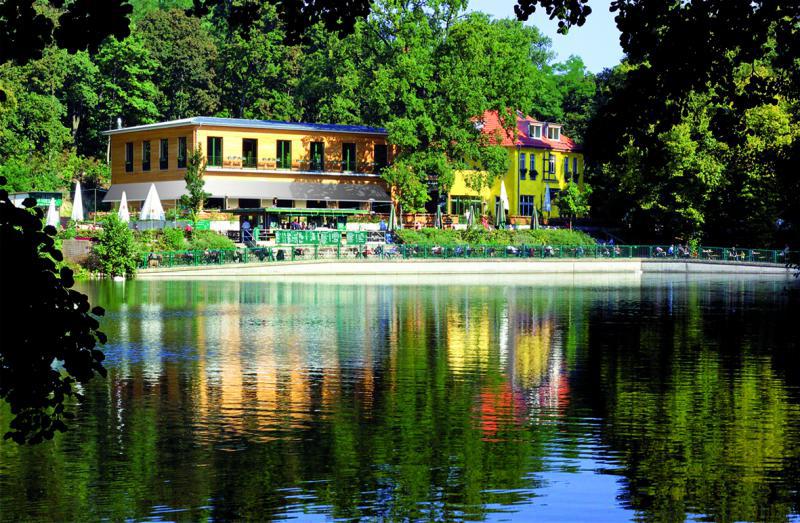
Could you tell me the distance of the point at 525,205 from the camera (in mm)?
102750

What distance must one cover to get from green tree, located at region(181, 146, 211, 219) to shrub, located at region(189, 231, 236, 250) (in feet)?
10.4

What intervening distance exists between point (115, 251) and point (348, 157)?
3000 cm

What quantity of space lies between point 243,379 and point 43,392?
18211 mm

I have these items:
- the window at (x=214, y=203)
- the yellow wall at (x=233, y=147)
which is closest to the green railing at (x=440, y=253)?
the window at (x=214, y=203)

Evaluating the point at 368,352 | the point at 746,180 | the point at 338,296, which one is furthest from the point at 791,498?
the point at 746,180

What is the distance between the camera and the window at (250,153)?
86750 millimetres

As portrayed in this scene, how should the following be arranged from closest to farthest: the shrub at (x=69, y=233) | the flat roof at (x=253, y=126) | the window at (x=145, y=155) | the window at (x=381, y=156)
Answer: the shrub at (x=69, y=233) → the flat roof at (x=253, y=126) → the window at (x=145, y=155) → the window at (x=381, y=156)

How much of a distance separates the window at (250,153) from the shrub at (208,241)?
45.1 ft

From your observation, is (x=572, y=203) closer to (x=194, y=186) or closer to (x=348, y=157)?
(x=348, y=157)

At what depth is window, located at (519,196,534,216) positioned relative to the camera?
336 ft

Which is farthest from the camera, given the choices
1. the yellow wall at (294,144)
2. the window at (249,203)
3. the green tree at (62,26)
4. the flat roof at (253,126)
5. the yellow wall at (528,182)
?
the yellow wall at (528,182)

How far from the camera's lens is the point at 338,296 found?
57.3 m

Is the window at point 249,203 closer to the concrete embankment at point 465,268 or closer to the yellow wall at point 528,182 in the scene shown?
the concrete embankment at point 465,268

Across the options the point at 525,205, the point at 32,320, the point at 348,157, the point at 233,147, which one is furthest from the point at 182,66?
the point at 32,320
